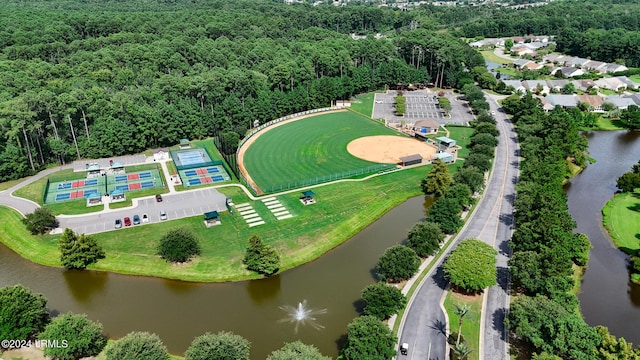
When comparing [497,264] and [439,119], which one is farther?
[439,119]

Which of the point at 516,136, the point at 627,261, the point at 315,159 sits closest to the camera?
the point at 627,261

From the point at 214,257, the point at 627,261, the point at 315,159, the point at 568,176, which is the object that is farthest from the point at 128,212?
the point at 568,176

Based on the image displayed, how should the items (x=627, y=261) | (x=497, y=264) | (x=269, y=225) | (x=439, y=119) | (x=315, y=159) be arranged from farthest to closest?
(x=439, y=119)
(x=315, y=159)
(x=269, y=225)
(x=627, y=261)
(x=497, y=264)

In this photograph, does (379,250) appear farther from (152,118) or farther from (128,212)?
(152,118)

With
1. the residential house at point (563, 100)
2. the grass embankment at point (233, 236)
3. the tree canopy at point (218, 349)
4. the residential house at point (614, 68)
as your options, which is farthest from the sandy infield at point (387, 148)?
the residential house at point (614, 68)

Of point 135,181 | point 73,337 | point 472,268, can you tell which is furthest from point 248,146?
point 472,268

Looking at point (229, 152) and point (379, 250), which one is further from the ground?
point (229, 152)

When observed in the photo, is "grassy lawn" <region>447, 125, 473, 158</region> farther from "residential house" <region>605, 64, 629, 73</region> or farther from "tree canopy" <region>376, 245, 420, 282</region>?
"residential house" <region>605, 64, 629, 73</region>
